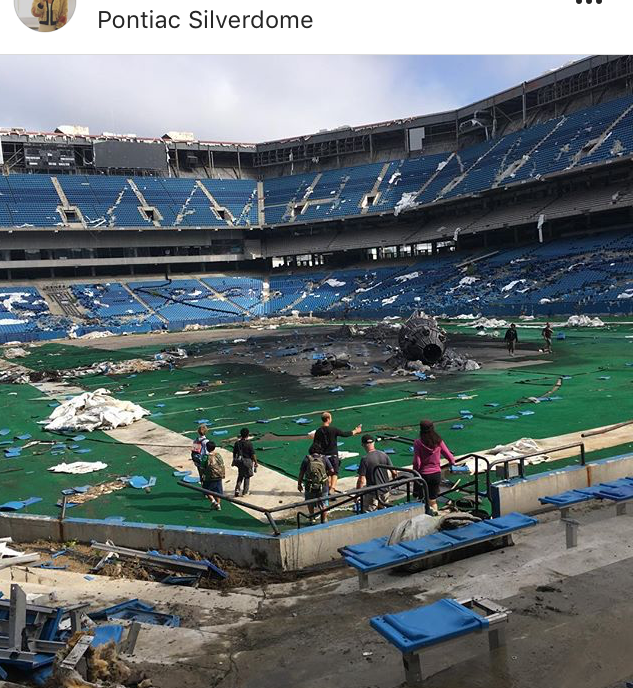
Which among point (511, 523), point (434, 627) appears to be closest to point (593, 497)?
point (511, 523)

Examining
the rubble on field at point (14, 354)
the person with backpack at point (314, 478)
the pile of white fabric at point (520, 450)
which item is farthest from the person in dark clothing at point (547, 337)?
the rubble on field at point (14, 354)

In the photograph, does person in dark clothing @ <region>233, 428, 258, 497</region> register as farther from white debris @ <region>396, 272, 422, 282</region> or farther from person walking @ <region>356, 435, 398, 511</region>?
white debris @ <region>396, 272, 422, 282</region>

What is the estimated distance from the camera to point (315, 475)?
8.82 metres

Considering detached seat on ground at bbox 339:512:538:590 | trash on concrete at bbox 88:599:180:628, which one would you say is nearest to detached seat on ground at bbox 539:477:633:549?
detached seat on ground at bbox 339:512:538:590

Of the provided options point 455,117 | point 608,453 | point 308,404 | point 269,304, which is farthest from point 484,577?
point 455,117

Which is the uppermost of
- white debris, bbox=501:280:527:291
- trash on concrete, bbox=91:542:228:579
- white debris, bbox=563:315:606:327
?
white debris, bbox=501:280:527:291

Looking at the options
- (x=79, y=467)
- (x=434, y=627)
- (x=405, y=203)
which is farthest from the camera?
(x=405, y=203)

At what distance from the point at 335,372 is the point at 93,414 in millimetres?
10001

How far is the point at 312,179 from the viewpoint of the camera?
7594cm

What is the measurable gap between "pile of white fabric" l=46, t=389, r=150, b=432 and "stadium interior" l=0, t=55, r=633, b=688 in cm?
17

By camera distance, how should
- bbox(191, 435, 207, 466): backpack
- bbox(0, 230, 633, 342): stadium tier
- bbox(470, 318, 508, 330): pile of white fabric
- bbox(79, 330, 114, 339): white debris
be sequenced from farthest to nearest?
bbox(79, 330, 114, 339): white debris
bbox(0, 230, 633, 342): stadium tier
bbox(470, 318, 508, 330): pile of white fabric
bbox(191, 435, 207, 466): backpack

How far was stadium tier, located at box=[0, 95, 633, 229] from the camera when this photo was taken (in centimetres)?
5349
